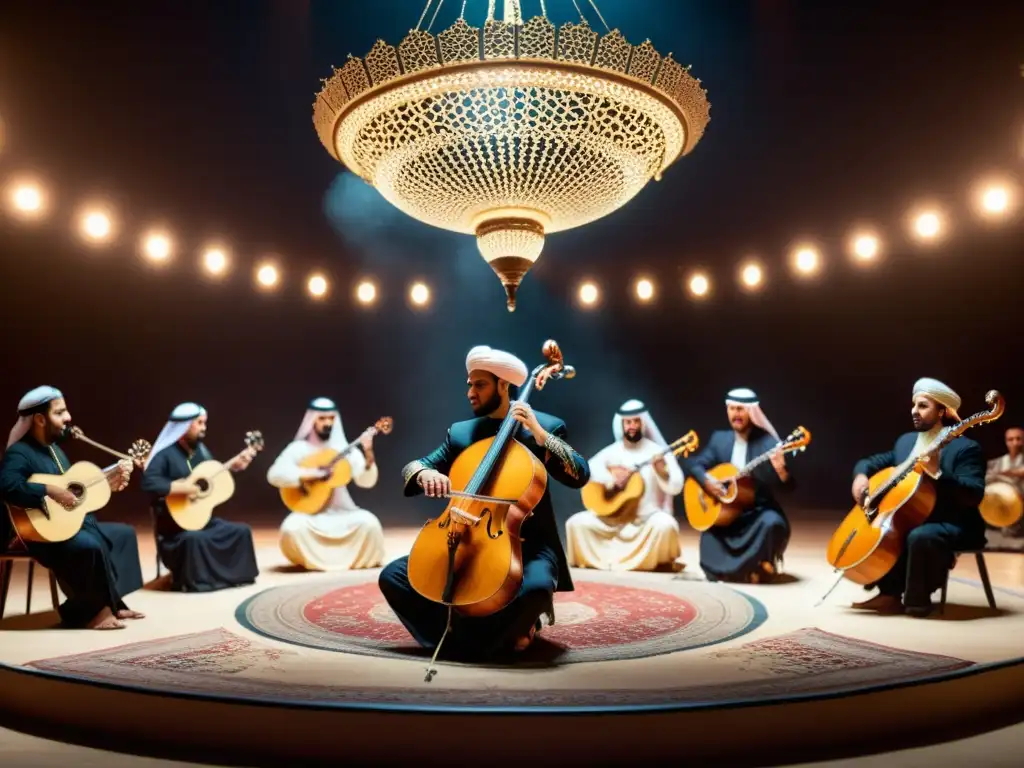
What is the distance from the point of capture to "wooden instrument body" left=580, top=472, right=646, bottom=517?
6023mm

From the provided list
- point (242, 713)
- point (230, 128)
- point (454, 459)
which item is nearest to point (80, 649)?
point (242, 713)

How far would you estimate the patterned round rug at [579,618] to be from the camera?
348cm

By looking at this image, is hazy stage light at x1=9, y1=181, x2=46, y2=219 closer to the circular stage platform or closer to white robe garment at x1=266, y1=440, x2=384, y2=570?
white robe garment at x1=266, y1=440, x2=384, y2=570

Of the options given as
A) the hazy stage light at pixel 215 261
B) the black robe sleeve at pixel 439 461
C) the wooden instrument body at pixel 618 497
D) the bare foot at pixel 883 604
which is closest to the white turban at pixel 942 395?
the bare foot at pixel 883 604

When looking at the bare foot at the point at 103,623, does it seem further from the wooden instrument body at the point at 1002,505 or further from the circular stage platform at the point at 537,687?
the wooden instrument body at the point at 1002,505

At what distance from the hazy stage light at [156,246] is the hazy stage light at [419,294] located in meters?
2.66

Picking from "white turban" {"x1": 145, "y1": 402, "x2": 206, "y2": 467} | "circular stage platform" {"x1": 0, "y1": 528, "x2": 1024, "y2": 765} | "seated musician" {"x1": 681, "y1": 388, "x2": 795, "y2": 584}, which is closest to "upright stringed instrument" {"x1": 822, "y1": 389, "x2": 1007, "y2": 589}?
"circular stage platform" {"x1": 0, "y1": 528, "x2": 1024, "y2": 765}

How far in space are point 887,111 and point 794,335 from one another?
2.81 metres

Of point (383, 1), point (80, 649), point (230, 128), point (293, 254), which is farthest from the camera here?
point (293, 254)

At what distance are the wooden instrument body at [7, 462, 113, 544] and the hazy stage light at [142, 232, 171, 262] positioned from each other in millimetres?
3841

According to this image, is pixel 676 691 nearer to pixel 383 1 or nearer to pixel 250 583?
pixel 250 583

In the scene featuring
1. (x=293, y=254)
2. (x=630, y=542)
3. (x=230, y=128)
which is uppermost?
(x=230, y=128)

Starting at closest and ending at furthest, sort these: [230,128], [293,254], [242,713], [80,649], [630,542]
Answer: [242,713] → [80,649] → [630,542] → [230,128] → [293,254]

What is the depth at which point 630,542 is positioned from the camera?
19.6ft
